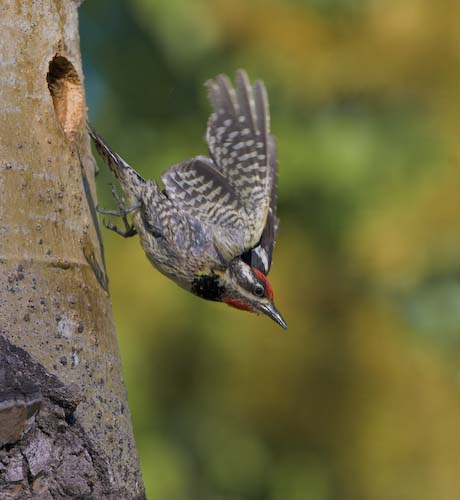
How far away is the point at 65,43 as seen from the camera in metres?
3.95

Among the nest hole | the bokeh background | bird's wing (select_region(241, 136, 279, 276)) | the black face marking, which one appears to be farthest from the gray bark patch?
the bokeh background

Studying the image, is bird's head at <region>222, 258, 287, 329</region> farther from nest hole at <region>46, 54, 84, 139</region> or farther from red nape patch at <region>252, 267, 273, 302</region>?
nest hole at <region>46, 54, 84, 139</region>

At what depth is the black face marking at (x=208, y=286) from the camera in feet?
17.2

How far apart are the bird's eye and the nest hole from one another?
1447 millimetres

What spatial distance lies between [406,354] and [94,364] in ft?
15.5

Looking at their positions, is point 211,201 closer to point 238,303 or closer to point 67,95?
point 238,303

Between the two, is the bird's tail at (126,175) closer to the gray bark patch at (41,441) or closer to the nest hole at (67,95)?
the nest hole at (67,95)

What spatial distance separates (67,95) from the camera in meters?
4.09

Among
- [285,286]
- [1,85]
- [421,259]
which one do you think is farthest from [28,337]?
[421,259]

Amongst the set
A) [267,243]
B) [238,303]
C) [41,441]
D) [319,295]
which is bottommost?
[41,441]

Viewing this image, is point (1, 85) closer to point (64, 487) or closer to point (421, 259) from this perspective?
point (64, 487)

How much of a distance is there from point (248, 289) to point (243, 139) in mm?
679

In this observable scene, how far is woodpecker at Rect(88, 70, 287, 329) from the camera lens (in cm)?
516

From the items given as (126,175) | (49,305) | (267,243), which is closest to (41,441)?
(49,305)
